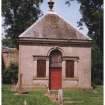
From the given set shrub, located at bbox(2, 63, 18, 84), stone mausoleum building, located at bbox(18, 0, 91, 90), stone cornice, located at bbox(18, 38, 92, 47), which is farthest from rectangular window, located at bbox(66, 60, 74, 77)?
shrub, located at bbox(2, 63, 18, 84)

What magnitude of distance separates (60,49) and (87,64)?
1.67 meters

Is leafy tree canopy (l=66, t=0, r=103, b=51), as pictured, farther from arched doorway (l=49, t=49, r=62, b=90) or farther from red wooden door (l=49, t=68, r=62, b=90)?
red wooden door (l=49, t=68, r=62, b=90)

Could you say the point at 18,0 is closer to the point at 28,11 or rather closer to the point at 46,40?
the point at 28,11

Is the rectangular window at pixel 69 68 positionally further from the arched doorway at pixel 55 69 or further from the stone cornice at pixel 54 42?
the stone cornice at pixel 54 42

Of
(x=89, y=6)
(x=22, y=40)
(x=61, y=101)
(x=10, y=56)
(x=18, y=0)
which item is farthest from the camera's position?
(x=10, y=56)

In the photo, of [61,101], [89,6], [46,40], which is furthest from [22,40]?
[61,101]

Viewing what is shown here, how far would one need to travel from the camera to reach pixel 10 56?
25344mm

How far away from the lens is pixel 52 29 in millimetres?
22562

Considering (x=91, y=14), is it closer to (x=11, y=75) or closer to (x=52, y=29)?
(x=52, y=29)

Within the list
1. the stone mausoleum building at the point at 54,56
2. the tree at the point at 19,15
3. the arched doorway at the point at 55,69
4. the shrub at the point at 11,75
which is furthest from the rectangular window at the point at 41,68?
the tree at the point at 19,15

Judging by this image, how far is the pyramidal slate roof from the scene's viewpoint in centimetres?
2209

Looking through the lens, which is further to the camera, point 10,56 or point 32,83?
point 10,56

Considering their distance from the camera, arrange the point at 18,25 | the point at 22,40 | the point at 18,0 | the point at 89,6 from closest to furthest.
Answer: the point at 89,6
the point at 18,0
the point at 18,25
the point at 22,40

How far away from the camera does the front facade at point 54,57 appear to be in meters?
21.9
